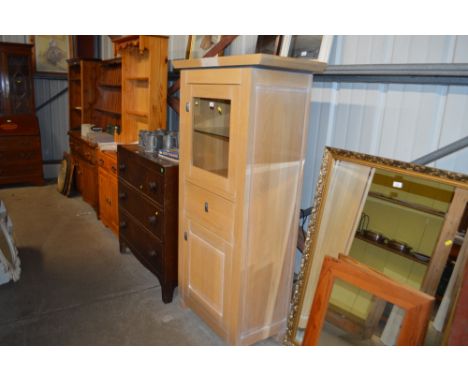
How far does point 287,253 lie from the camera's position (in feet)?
6.92

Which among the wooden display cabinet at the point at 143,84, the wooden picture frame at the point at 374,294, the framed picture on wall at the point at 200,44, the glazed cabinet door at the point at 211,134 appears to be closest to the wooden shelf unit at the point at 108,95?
the wooden display cabinet at the point at 143,84

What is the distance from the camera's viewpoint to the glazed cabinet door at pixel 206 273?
2057 millimetres

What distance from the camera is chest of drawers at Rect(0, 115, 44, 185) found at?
16.2ft

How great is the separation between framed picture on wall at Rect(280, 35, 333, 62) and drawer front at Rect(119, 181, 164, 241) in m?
1.24

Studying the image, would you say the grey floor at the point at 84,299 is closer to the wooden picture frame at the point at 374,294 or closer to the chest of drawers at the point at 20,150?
the wooden picture frame at the point at 374,294

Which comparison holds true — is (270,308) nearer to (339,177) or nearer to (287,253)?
(287,253)

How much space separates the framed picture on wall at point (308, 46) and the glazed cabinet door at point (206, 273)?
1.12 meters

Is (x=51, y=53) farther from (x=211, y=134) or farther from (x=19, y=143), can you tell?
(x=211, y=134)

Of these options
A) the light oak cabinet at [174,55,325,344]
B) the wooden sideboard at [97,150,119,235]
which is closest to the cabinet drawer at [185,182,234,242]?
the light oak cabinet at [174,55,325,344]

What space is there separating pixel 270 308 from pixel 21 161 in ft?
14.1

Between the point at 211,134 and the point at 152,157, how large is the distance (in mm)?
652

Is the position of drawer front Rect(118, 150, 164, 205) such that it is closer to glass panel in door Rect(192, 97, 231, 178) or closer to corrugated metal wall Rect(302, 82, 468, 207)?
glass panel in door Rect(192, 97, 231, 178)

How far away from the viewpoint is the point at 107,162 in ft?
11.5
